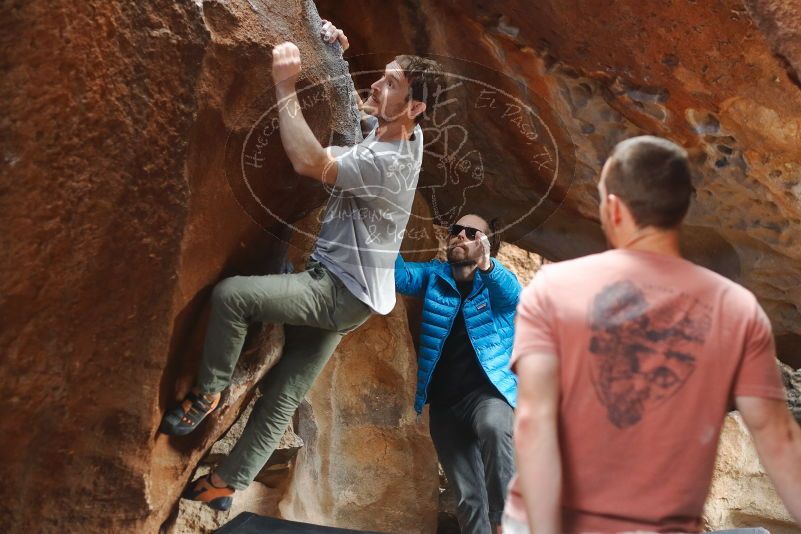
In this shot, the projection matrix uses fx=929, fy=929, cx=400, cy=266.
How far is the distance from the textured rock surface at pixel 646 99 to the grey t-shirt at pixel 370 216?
1032mm

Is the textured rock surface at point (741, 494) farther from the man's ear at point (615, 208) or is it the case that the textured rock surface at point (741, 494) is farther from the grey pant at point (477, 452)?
the man's ear at point (615, 208)

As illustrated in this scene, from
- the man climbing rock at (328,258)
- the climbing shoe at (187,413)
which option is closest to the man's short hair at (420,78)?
the man climbing rock at (328,258)

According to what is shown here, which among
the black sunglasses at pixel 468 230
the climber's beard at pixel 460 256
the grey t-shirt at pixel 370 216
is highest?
the grey t-shirt at pixel 370 216

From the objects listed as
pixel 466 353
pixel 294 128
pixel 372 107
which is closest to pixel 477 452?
pixel 466 353

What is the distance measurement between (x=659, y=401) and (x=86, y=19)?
1558mm

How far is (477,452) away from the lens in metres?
3.49

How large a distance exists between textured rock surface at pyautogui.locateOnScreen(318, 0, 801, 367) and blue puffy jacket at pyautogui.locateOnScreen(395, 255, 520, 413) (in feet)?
2.39

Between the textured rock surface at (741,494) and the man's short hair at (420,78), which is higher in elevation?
the man's short hair at (420,78)

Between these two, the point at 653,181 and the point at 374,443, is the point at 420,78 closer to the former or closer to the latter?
the point at 653,181

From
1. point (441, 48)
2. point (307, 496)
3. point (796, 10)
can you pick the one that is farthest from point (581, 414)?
point (307, 496)

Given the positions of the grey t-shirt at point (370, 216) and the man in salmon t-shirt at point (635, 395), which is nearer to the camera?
the man in salmon t-shirt at point (635, 395)

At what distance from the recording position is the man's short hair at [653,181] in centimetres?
169

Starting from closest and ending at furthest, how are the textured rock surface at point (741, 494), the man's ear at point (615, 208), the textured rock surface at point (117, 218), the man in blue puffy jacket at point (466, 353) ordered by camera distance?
the man's ear at point (615, 208)
the textured rock surface at point (117, 218)
the man in blue puffy jacket at point (466, 353)
the textured rock surface at point (741, 494)

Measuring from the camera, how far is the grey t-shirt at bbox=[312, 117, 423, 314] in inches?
104
